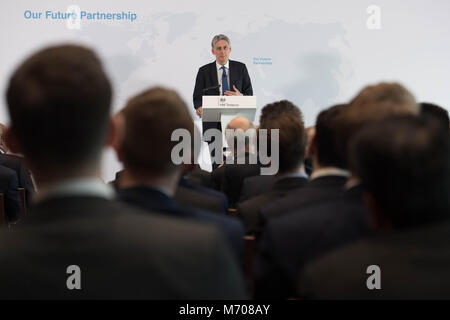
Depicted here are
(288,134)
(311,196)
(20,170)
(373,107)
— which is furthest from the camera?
(20,170)

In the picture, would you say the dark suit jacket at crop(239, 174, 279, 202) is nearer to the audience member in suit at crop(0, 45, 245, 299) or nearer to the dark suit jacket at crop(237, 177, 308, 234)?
the dark suit jacket at crop(237, 177, 308, 234)

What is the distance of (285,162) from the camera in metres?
2.25

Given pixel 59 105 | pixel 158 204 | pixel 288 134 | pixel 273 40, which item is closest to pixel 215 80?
pixel 273 40

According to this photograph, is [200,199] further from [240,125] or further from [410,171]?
[240,125]

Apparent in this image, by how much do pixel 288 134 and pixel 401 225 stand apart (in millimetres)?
1327

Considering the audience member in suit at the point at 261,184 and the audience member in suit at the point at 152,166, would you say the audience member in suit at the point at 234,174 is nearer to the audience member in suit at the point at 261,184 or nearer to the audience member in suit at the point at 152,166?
the audience member in suit at the point at 261,184

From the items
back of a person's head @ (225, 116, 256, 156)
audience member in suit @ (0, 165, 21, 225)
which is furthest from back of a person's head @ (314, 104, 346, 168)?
audience member in suit @ (0, 165, 21, 225)

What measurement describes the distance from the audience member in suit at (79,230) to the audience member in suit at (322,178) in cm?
80

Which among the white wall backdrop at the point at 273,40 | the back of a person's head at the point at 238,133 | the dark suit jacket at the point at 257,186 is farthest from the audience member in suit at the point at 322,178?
the white wall backdrop at the point at 273,40

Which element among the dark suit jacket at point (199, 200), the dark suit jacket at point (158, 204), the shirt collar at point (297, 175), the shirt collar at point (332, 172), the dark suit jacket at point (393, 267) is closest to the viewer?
the dark suit jacket at point (393, 267)

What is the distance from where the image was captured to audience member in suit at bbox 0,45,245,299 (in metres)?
0.77

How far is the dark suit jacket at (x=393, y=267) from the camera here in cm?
95
